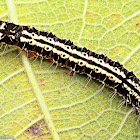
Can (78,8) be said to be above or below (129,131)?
above

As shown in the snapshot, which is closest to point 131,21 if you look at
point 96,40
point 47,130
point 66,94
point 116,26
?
point 116,26

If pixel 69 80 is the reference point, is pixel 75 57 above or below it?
above

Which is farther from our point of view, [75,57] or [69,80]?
[69,80]

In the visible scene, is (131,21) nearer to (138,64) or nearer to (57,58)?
(138,64)
